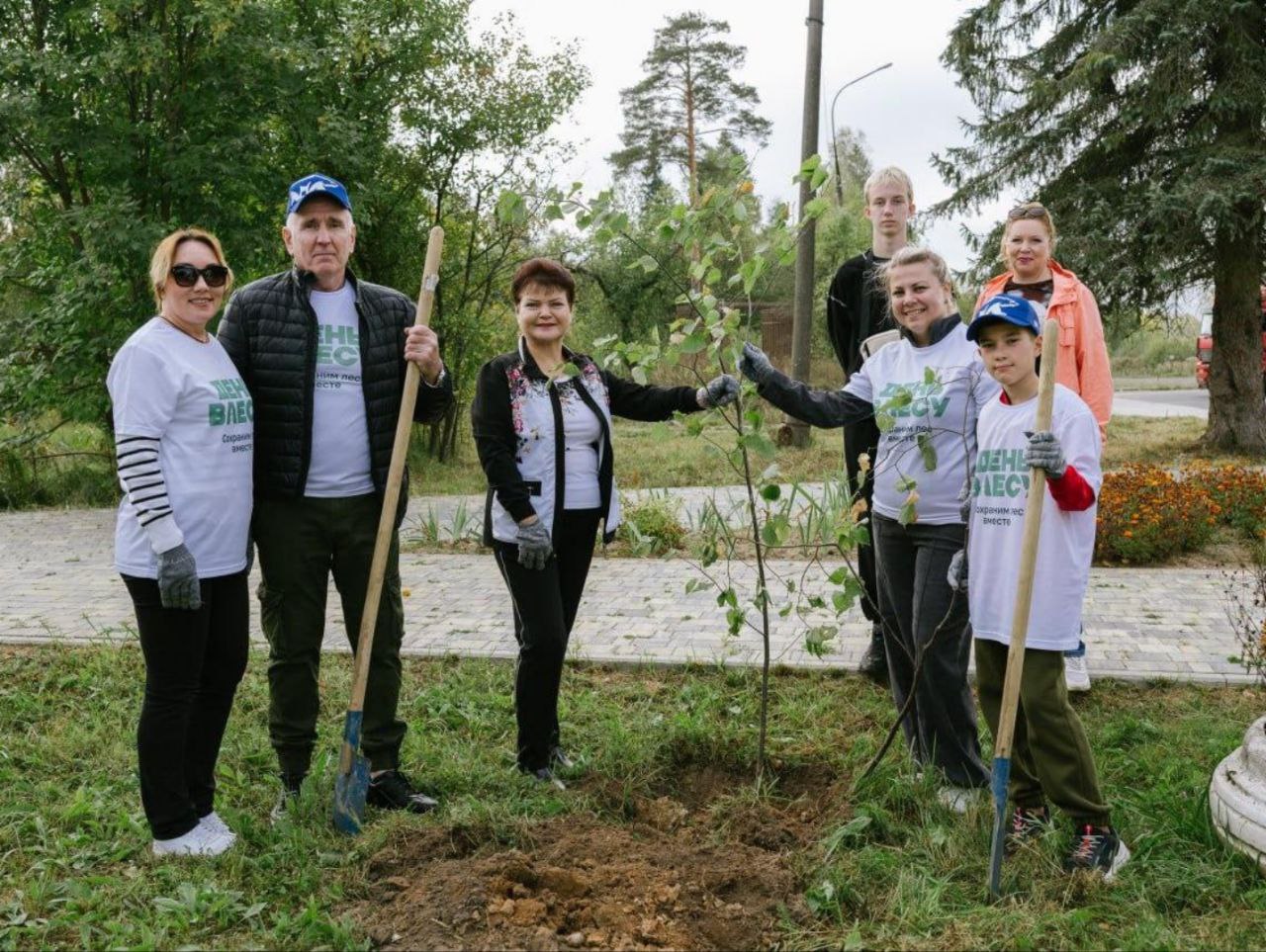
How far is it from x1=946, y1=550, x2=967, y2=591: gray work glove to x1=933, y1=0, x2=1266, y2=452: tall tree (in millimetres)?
9664

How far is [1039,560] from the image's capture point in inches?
121

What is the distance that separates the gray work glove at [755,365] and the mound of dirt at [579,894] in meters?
1.52

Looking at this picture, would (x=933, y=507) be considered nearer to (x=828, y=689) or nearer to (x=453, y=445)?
(x=828, y=689)

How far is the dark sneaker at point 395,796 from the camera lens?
3.76m

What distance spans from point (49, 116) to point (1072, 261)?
10616mm

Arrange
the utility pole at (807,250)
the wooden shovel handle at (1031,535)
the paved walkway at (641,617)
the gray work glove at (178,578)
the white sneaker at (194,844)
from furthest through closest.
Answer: the utility pole at (807,250) → the paved walkway at (641,617) → the white sneaker at (194,844) → the gray work glove at (178,578) → the wooden shovel handle at (1031,535)

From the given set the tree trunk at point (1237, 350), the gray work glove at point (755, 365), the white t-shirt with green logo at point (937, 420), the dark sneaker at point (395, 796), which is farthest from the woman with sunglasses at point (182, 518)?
the tree trunk at point (1237, 350)

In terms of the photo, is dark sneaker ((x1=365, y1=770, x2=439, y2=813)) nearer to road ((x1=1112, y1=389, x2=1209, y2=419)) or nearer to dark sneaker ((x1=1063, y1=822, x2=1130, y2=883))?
dark sneaker ((x1=1063, y1=822, x2=1130, y2=883))

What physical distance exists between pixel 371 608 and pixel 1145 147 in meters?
12.4

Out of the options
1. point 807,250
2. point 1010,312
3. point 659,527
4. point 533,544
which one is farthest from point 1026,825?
point 807,250

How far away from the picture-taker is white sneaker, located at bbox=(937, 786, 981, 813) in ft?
11.4

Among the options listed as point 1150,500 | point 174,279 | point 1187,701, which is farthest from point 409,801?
point 1150,500

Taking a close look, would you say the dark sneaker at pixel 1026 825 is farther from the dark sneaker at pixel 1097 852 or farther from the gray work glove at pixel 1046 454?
the gray work glove at pixel 1046 454

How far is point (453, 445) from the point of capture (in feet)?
50.2
